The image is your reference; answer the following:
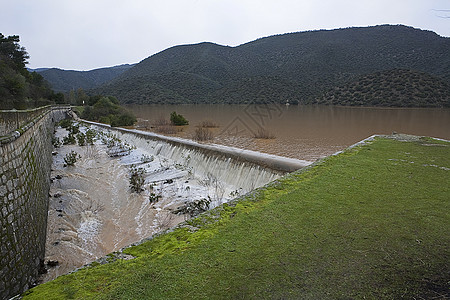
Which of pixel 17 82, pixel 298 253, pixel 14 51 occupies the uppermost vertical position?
pixel 14 51

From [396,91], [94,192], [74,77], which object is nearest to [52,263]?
[94,192]

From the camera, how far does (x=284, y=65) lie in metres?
69.2

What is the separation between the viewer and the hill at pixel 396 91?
112 ft

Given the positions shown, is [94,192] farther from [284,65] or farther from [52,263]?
[284,65]

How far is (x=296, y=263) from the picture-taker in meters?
2.34

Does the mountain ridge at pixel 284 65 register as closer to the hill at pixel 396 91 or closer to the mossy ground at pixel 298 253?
the hill at pixel 396 91

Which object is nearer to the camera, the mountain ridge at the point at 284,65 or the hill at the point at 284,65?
the mountain ridge at the point at 284,65

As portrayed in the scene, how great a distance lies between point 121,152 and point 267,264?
1356 cm

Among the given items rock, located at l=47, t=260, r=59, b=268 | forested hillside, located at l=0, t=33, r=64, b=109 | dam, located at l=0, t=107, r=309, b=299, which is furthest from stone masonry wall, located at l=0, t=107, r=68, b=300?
forested hillside, located at l=0, t=33, r=64, b=109

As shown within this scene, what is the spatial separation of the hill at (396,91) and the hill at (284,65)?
6.18m

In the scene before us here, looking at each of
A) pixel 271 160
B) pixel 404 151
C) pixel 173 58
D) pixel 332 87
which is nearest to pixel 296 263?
pixel 404 151

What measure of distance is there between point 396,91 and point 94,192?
1604 inches

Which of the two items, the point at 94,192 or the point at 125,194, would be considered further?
the point at 94,192

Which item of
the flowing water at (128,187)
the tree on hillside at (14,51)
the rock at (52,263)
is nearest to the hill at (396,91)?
Result: the flowing water at (128,187)
